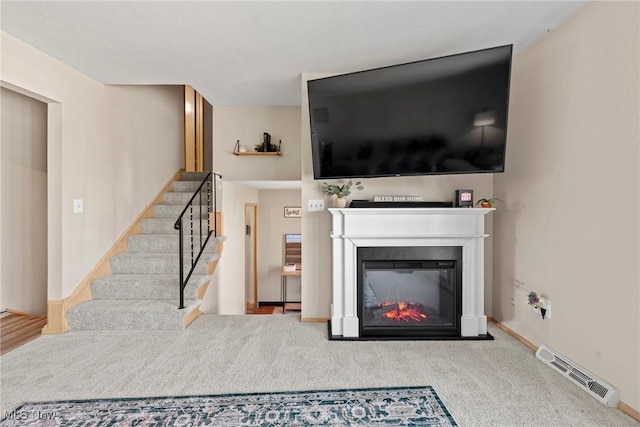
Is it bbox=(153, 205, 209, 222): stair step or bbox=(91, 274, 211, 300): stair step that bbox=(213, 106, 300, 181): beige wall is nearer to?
bbox=(153, 205, 209, 222): stair step

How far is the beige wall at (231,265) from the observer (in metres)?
4.14

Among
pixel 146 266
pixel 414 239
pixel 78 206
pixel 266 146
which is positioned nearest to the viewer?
pixel 414 239

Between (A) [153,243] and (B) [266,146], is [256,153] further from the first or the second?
(A) [153,243]

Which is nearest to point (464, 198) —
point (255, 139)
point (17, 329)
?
point (255, 139)

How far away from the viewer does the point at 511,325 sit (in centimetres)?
277

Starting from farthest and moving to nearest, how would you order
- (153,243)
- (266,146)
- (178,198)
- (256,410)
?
(178,198)
(266,146)
(153,243)
(256,410)

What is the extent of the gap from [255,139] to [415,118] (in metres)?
2.38

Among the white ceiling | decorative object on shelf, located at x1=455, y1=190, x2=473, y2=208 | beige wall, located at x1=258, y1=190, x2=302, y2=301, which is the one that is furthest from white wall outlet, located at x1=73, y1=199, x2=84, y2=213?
beige wall, located at x1=258, y1=190, x2=302, y2=301

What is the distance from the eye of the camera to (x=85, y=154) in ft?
10.3

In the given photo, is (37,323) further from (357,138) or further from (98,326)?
(357,138)

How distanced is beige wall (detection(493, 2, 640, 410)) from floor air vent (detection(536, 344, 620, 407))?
0.15 ft

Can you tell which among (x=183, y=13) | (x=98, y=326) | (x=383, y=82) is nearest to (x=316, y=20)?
(x=383, y=82)

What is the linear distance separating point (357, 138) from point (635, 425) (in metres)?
2.33

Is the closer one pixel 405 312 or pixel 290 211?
pixel 405 312
